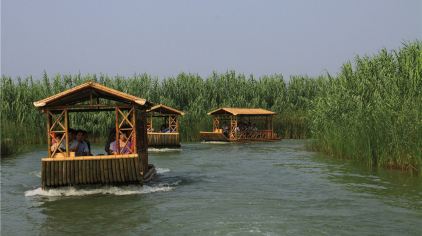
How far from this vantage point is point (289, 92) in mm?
Answer: 50062

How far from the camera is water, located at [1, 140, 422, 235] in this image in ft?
34.6

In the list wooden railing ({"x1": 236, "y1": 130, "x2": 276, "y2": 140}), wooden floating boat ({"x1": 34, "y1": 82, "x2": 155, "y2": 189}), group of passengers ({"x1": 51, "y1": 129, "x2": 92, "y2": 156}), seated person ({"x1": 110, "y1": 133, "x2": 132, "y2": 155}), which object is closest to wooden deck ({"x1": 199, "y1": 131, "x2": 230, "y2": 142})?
wooden railing ({"x1": 236, "y1": 130, "x2": 276, "y2": 140})

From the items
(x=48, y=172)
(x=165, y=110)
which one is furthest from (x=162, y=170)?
(x=165, y=110)

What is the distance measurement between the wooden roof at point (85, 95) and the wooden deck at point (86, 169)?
1433mm

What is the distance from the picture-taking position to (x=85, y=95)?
49.8ft

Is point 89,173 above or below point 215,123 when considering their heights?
below

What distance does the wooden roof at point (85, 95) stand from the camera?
14109mm

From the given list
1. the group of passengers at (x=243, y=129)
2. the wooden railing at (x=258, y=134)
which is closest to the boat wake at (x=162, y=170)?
A: the group of passengers at (x=243, y=129)

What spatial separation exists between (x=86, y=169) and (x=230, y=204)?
3.84 m

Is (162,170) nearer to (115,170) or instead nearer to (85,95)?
(85,95)

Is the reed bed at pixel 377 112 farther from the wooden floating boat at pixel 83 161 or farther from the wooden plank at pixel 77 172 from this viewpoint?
the wooden plank at pixel 77 172

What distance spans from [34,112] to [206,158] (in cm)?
1616

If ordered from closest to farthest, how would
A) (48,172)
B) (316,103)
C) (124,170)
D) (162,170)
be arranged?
(48,172), (124,170), (162,170), (316,103)

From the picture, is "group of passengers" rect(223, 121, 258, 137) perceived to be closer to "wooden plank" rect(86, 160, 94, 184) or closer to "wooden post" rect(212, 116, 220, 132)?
"wooden post" rect(212, 116, 220, 132)
